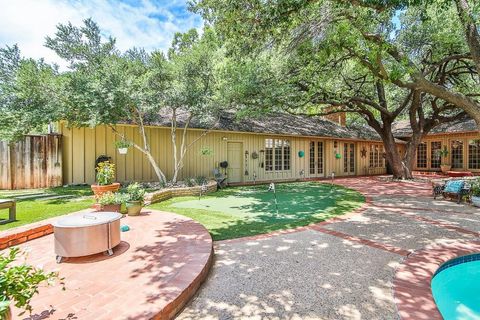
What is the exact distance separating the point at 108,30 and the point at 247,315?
11.0 metres

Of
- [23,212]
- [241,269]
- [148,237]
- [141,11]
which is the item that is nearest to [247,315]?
[241,269]

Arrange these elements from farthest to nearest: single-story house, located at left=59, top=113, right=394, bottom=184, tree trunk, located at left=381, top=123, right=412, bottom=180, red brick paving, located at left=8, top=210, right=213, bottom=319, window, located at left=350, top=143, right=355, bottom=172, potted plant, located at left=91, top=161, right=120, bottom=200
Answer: window, located at left=350, top=143, right=355, bottom=172
tree trunk, located at left=381, top=123, right=412, bottom=180
single-story house, located at left=59, top=113, right=394, bottom=184
potted plant, located at left=91, top=161, right=120, bottom=200
red brick paving, located at left=8, top=210, right=213, bottom=319

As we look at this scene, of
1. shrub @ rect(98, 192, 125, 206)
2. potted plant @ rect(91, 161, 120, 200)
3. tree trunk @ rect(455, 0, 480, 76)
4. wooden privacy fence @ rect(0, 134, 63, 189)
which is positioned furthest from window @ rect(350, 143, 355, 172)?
wooden privacy fence @ rect(0, 134, 63, 189)

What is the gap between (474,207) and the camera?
7707mm

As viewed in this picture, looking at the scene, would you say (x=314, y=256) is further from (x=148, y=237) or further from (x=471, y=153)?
(x=471, y=153)

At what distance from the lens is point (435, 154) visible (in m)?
19.1

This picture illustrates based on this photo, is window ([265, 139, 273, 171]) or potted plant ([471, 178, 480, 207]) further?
window ([265, 139, 273, 171])

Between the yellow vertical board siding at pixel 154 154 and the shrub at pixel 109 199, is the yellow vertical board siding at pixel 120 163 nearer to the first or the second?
the yellow vertical board siding at pixel 154 154

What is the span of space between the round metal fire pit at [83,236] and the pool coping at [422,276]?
12.6 feet

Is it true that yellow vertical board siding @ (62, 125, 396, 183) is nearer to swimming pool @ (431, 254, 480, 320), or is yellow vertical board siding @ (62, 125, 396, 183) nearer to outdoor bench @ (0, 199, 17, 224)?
outdoor bench @ (0, 199, 17, 224)

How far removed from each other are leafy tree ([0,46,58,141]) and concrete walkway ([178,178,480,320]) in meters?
7.27

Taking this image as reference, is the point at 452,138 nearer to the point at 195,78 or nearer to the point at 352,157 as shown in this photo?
the point at 352,157

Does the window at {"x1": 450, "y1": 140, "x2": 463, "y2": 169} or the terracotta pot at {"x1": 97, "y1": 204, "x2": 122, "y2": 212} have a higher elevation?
the window at {"x1": 450, "y1": 140, "x2": 463, "y2": 169}

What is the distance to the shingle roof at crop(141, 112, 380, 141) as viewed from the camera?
11.7 m
